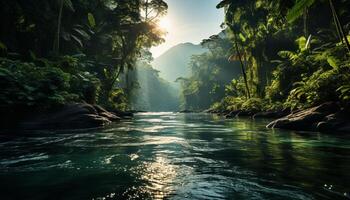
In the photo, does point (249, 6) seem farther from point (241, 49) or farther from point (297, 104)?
point (297, 104)

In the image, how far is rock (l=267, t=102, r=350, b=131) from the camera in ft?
34.0

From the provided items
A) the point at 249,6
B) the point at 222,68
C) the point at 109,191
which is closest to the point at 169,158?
the point at 109,191

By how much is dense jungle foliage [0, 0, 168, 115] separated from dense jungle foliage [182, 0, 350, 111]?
870cm

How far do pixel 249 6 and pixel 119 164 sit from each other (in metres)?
27.9

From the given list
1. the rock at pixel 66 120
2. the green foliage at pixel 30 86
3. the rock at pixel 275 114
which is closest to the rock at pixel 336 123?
the rock at pixel 275 114

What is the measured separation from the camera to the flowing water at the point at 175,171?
361cm

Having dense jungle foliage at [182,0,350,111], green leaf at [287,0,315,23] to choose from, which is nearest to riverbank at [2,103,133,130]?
dense jungle foliage at [182,0,350,111]

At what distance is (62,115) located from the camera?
12.9 metres

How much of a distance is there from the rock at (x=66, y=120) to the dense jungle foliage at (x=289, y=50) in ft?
28.7

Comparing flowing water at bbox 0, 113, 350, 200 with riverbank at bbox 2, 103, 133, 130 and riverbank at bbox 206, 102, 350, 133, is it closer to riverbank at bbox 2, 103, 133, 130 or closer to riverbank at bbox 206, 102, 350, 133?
riverbank at bbox 206, 102, 350, 133

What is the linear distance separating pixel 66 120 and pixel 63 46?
16.7 m

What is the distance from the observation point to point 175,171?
15.8 ft

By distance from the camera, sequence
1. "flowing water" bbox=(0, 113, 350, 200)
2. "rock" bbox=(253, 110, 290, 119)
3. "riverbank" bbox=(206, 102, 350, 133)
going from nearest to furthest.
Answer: "flowing water" bbox=(0, 113, 350, 200)
"riverbank" bbox=(206, 102, 350, 133)
"rock" bbox=(253, 110, 290, 119)

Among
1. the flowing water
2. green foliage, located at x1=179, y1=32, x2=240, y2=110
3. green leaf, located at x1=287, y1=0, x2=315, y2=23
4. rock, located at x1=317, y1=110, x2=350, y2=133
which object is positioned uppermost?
green foliage, located at x1=179, y1=32, x2=240, y2=110
